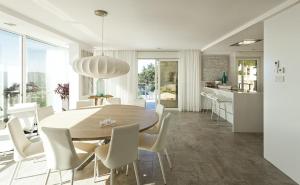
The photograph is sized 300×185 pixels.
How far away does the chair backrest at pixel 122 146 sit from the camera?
6.23 feet

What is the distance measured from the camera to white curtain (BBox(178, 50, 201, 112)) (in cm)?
785

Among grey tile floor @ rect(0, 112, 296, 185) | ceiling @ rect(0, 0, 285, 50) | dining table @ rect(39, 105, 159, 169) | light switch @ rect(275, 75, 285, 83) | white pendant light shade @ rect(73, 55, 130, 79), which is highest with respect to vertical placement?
ceiling @ rect(0, 0, 285, 50)

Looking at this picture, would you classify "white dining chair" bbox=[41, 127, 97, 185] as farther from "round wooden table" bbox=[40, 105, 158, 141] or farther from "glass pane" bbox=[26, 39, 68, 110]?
"glass pane" bbox=[26, 39, 68, 110]

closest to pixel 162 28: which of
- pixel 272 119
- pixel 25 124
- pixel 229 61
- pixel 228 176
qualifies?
pixel 272 119

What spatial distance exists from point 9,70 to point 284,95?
18.5 ft

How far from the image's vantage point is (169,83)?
8281 mm

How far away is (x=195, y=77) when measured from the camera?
310 inches

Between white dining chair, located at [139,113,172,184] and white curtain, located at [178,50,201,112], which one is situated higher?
white curtain, located at [178,50,201,112]

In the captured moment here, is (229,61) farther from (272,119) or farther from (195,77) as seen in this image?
(272,119)

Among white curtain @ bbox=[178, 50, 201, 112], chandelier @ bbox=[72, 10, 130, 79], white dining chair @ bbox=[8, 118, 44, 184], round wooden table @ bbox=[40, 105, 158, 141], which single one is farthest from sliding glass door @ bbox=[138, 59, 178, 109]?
white dining chair @ bbox=[8, 118, 44, 184]

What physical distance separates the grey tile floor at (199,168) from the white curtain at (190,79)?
11.8 ft

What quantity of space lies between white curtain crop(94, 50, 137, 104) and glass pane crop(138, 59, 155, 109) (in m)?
0.42

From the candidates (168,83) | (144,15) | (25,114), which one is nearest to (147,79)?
(168,83)

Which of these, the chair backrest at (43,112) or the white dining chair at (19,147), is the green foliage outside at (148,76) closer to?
the chair backrest at (43,112)
